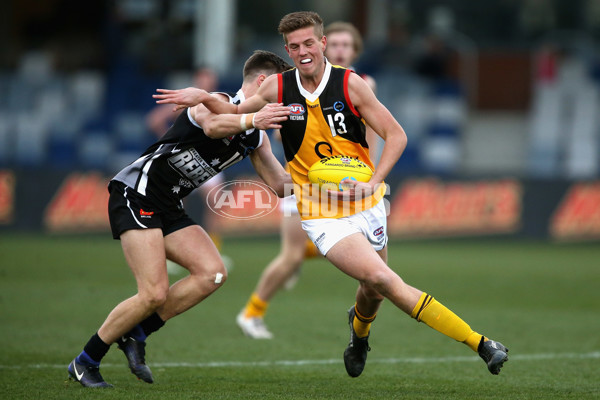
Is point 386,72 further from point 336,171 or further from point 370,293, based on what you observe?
point 336,171

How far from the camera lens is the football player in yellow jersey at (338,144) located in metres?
5.53

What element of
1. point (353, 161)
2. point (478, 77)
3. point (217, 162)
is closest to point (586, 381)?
point (353, 161)

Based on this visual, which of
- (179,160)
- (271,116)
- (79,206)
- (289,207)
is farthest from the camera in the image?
(79,206)

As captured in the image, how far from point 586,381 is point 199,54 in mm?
16299

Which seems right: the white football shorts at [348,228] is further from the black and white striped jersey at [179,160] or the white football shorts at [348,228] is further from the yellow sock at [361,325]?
the black and white striped jersey at [179,160]

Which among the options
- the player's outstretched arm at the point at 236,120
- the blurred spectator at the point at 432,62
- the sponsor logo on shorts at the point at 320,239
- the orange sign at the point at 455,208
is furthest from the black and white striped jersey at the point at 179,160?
the blurred spectator at the point at 432,62

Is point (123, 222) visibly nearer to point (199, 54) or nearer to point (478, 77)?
point (199, 54)

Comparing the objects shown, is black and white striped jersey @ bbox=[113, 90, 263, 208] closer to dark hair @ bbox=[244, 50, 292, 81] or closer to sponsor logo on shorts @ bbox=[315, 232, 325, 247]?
dark hair @ bbox=[244, 50, 292, 81]

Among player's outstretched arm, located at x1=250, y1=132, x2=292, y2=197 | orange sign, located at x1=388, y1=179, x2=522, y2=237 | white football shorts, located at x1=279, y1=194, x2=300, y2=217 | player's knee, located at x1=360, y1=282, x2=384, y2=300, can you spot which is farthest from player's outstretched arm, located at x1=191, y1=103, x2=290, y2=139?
orange sign, located at x1=388, y1=179, x2=522, y2=237

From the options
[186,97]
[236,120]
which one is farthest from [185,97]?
[236,120]

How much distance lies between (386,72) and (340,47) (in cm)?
1301

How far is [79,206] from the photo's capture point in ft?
57.5

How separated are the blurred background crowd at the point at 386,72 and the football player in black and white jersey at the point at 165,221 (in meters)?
12.1

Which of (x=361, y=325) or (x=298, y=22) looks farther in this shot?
(x=361, y=325)
